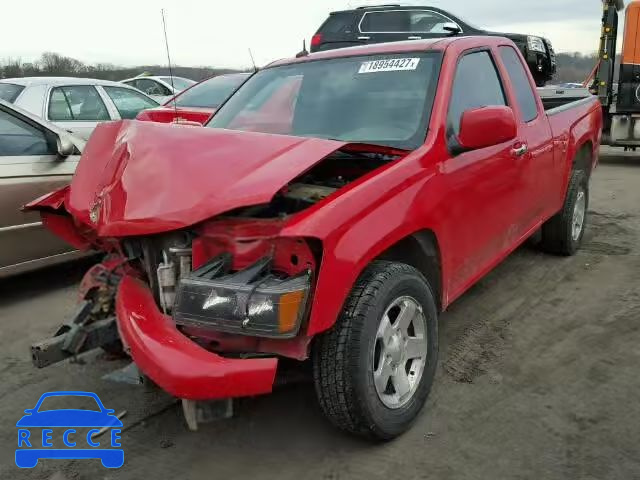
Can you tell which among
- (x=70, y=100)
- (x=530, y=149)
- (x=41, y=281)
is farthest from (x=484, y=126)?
(x=70, y=100)

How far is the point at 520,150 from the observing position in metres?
3.94

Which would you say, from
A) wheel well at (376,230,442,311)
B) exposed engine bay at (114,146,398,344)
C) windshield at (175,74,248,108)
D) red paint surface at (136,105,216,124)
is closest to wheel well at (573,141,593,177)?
wheel well at (376,230,442,311)

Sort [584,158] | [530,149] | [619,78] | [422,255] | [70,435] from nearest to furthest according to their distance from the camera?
[70,435]
[422,255]
[530,149]
[584,158]
[619,78]

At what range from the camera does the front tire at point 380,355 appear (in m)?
2.47

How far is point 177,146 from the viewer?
2.77m

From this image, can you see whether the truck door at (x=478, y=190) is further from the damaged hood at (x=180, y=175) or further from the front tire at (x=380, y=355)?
the damaged hood at (x=180, y=175)

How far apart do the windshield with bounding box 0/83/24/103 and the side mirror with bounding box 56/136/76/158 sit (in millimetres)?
3348

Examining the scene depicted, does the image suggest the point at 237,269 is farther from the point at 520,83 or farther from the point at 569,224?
the point at 569,224

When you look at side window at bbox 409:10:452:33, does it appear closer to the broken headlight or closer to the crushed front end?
the crushed front end

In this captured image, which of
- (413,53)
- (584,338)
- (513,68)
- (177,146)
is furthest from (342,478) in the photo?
(513,68)

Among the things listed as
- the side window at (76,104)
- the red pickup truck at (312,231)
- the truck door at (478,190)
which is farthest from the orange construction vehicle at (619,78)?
the red pickup truck at (312,231)

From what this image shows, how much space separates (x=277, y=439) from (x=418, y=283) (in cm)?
98

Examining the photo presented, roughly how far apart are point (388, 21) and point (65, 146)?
23.1 feet

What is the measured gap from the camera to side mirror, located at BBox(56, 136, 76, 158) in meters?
4.82
